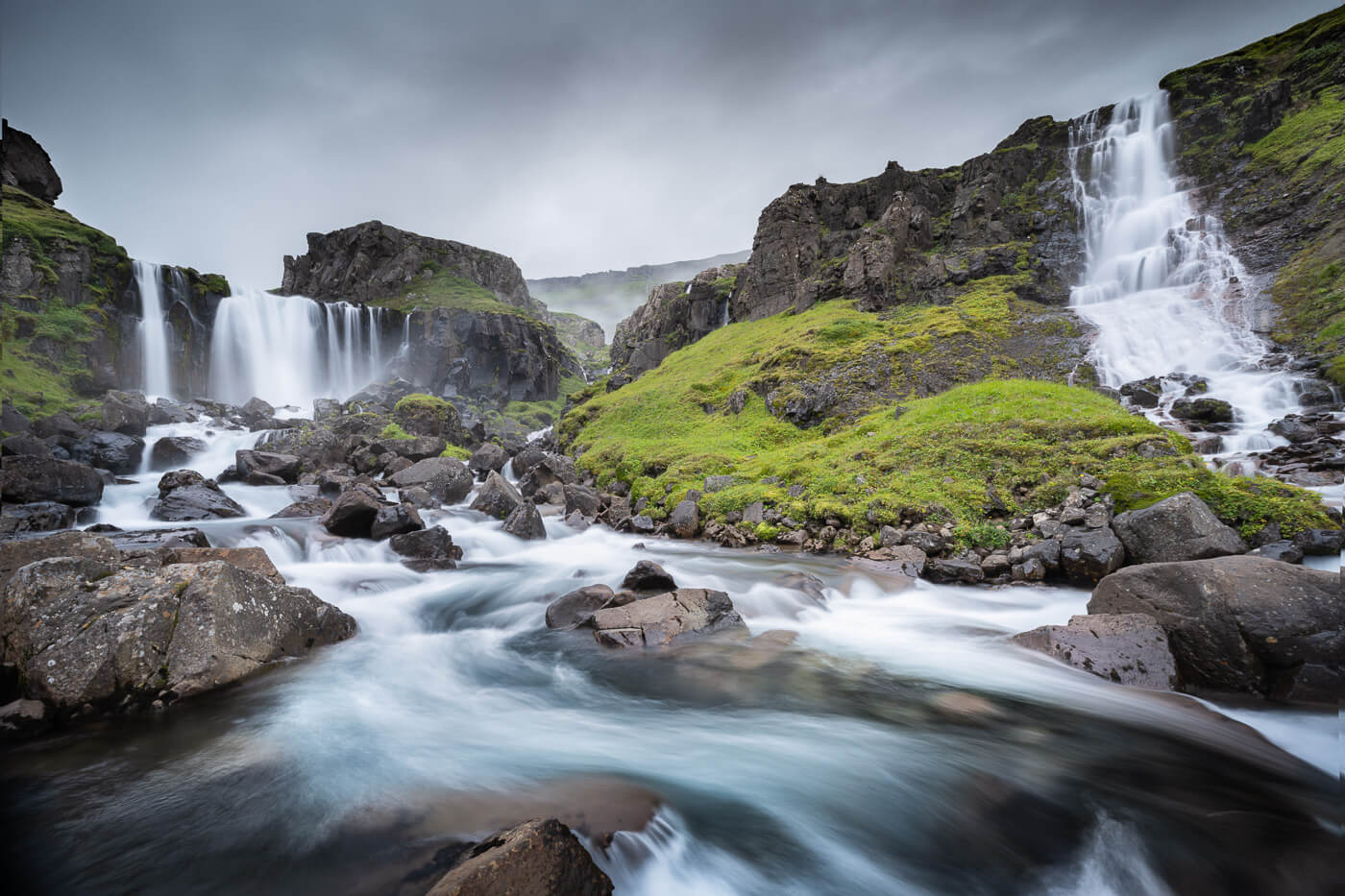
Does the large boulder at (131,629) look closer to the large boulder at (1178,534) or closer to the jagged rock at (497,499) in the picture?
the jagged rock at (497,499)

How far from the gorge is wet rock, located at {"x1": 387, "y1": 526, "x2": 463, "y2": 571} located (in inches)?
3.2

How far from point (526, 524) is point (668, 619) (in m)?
8.98

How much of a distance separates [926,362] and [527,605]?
20453 mm

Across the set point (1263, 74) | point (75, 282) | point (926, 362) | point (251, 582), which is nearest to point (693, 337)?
point (926, 362)

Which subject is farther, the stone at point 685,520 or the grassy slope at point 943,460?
the stone at point 685,520

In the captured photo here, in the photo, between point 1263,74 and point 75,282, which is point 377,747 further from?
point 75,282

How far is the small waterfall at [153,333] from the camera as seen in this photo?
4575 cm

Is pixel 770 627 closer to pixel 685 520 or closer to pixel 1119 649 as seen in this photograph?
pixel 1119 649

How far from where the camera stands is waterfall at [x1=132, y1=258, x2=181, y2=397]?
45.8 metres

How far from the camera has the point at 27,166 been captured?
51.7 m

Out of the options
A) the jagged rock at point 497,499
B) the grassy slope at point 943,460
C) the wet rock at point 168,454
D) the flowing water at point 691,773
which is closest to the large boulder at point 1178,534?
the grassy slope at point 943,460

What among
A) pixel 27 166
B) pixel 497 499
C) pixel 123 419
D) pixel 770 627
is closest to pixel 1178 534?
pixel 770 627

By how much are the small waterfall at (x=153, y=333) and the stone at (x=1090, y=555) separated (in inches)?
2504

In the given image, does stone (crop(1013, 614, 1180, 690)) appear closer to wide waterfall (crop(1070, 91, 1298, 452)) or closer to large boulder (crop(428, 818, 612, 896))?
large boulder (crop(428, 818, 612, 896))
